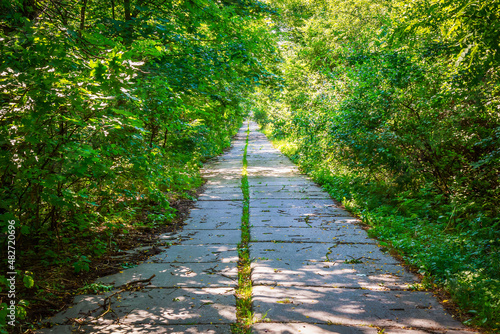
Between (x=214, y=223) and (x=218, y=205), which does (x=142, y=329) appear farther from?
(x=218, y=205)

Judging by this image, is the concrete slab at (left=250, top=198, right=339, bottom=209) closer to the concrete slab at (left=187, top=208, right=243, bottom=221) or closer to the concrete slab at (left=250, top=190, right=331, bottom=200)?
the concrete slab at (left=250, top=190, right=331, bottom=200)

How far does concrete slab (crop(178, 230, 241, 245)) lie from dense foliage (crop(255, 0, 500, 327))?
2.38 metres

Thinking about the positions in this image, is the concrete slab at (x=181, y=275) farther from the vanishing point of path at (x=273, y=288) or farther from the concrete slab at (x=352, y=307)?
the concrete slab at (x=352, y=307)

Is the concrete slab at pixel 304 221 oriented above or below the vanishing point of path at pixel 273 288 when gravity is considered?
below

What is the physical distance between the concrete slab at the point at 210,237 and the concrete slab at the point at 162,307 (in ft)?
5.57

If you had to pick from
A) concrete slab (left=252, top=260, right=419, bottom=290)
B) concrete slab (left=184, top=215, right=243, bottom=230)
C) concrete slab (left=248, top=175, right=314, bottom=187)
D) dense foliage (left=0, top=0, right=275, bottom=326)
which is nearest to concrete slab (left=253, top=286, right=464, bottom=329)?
concrete slab (left=252, top=260, right=419, bottom=290)

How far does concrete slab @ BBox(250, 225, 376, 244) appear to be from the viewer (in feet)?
18.7

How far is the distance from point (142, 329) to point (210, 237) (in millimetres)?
2806

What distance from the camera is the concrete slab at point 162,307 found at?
3219 mm

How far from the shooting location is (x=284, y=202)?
27.5 ft

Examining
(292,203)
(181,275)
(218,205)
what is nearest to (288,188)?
(292,203)

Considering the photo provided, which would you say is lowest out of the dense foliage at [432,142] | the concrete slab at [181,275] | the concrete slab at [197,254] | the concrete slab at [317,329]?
the concrete slab at [197,254]

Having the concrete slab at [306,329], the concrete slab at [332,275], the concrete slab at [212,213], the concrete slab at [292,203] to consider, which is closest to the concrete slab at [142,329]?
the concrete slab at [306,329]

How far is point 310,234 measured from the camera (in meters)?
5.97
